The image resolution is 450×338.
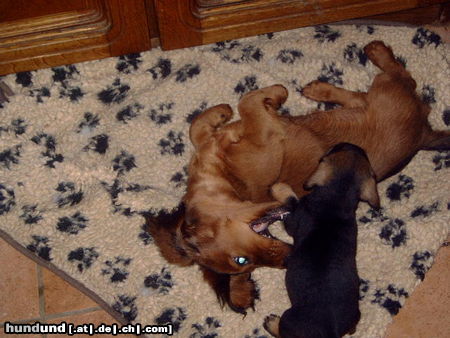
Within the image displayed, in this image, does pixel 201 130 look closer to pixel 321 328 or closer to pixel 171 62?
pixel 171 62

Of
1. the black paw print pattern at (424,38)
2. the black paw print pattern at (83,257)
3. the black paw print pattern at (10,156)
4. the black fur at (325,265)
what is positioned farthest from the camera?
the black paw print pattern at (424,38)

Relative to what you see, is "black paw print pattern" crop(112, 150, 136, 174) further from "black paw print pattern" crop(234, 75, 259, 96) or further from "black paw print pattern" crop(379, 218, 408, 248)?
"black paw print pattern" crop(379, 218, 408, 248)

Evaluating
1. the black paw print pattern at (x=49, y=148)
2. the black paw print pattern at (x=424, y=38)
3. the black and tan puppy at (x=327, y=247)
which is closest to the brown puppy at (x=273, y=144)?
the black and tan puppy at (x=327, y=247)

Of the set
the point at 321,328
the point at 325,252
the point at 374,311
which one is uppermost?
the point at 325,252

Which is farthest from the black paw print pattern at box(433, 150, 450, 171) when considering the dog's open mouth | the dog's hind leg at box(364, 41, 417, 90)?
the dog's open mouth

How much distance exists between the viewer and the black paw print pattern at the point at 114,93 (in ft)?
10.0

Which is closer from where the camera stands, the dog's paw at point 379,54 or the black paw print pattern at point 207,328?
the black paw print pattern at point 207,328

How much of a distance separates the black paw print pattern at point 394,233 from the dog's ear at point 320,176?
50cm

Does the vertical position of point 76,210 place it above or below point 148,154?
below

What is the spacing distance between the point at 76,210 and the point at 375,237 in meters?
1.41

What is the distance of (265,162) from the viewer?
270 centimetres

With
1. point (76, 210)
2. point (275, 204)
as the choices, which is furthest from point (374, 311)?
point (76, 210)

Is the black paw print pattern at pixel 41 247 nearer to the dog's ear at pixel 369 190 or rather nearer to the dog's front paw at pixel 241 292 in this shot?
the dog's front paw at pixel 241 292

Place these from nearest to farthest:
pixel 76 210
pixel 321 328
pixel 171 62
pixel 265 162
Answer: pixel 321 328
pixel 265 162
pixel 76 210
pixel 171 62
